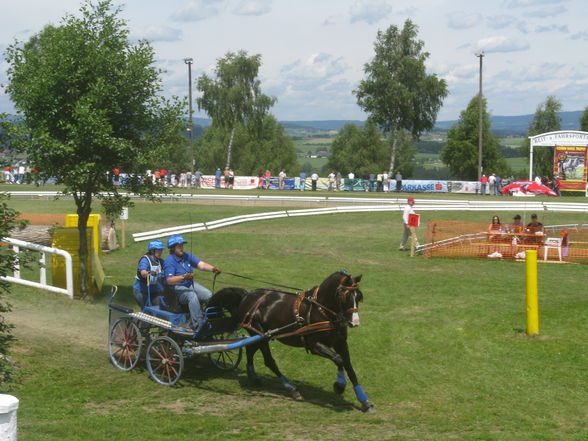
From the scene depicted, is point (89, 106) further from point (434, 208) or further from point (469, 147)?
point (469, 147)

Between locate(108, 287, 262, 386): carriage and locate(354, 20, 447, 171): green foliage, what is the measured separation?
53466mm

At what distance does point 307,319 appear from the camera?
32.0ft

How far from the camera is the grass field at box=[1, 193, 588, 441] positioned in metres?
8.73

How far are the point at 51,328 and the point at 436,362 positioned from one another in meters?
7.19

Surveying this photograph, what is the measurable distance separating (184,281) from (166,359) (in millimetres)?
1203

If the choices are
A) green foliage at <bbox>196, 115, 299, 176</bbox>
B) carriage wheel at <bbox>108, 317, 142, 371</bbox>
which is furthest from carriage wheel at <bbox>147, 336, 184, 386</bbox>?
green foliage at <bbox>196, 115, 299, 176</bbox>

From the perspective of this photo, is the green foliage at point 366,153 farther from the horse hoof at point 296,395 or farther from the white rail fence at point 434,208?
the horse hoof at point 296,395

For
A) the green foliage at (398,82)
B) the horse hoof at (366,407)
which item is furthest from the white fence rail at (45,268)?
the green foliage at (398,82)

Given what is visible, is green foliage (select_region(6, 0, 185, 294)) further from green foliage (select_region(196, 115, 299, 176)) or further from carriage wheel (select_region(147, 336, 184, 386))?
green foliage (select_region(196, 115, 299, 176))

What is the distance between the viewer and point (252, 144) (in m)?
94.6

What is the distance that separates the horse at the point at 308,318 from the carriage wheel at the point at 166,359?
2.83 ft

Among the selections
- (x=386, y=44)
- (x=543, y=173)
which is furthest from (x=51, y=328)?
(x=543, y=173)

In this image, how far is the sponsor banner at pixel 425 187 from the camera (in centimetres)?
5384

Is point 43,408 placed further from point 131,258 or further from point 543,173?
point 543,173
